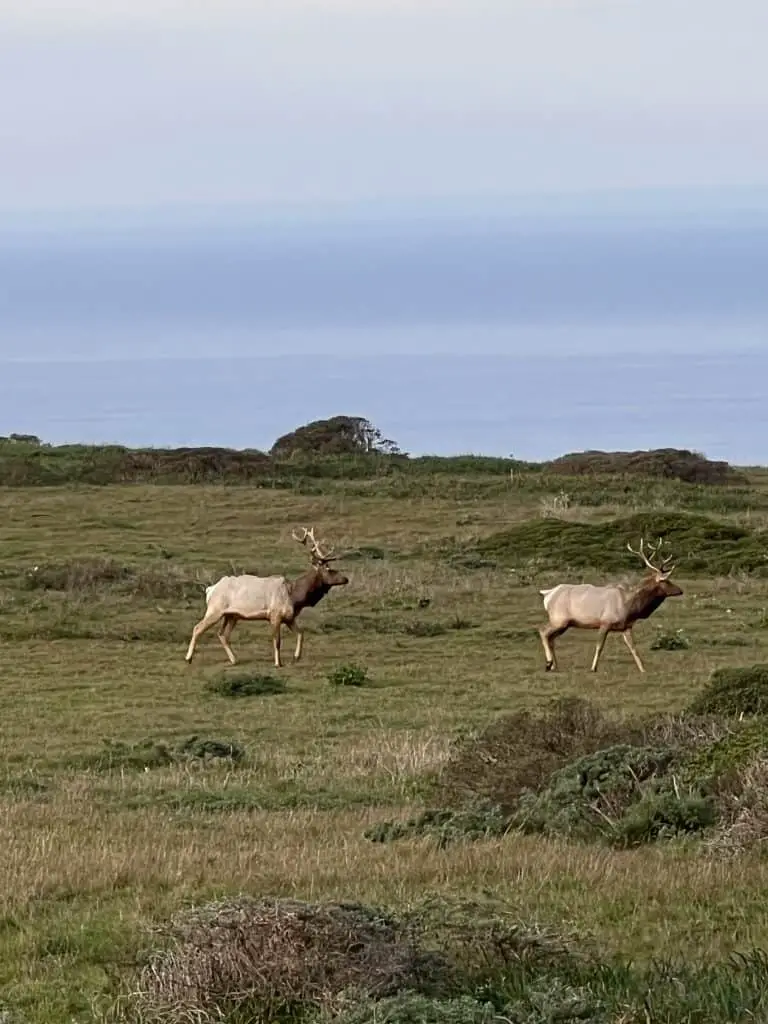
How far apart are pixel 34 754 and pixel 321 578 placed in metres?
8.70

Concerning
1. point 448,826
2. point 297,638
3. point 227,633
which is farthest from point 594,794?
point 297,638

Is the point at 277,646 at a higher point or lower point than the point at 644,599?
lower

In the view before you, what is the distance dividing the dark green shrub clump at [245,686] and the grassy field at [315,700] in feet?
0.57

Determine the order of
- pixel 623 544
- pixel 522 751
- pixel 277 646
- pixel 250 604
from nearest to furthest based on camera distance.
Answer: pixel 522 751, pixel 277 646, pixel 250 604, pixel 623 544

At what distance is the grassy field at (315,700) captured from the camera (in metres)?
6.79

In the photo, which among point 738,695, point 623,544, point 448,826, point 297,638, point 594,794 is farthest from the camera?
point 623,544

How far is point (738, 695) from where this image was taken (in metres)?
12.9

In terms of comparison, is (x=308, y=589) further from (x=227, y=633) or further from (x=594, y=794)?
(x=594, y=794)

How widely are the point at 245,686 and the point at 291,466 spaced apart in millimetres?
30455

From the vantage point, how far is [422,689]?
18.3m

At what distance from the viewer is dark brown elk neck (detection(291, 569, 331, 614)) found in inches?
867

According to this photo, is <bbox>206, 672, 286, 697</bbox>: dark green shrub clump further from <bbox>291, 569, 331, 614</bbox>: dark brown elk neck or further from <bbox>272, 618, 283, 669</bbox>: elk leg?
<bbox>291, 569, 331, 614</bbox>: dark brown elk neck

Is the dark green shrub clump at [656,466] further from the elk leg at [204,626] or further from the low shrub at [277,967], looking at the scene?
the low shrub at [277,967]

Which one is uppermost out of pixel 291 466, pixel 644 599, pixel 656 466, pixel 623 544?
pixel 656 466
